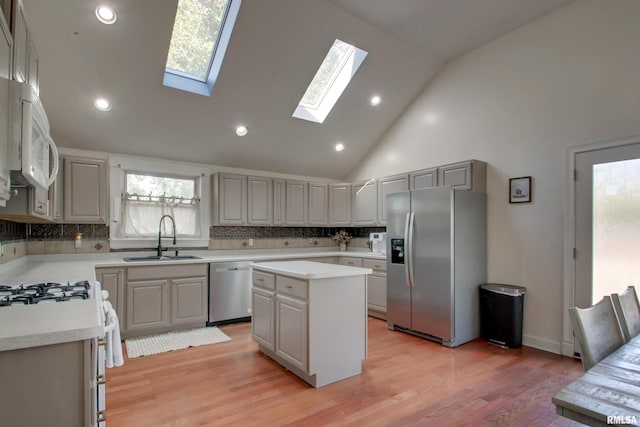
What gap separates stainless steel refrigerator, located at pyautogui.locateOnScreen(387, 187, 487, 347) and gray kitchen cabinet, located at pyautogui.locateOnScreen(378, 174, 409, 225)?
24.0 inches

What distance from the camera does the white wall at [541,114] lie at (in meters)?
3.04

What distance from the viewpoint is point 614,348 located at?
1515 mm

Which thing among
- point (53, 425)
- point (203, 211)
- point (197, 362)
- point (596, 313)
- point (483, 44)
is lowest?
point (197, 362)

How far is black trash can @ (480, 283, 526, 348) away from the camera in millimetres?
3488

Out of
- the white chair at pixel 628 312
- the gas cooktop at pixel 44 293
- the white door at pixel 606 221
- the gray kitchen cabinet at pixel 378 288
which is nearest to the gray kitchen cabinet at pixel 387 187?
the gray kitchen cabinet at pixel 378 288

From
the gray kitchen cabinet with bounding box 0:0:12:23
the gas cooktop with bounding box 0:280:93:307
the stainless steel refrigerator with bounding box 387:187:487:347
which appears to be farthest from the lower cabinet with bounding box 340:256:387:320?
the gray kitchen cabinet with bounding box 0:0:12:23

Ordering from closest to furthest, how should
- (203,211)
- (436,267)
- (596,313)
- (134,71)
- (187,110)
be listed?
(596,313), (134,71), (436,267), (187,110), (203,211)

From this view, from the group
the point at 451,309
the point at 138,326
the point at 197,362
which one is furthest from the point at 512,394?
the point at 138,326

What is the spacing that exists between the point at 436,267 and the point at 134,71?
3685mm

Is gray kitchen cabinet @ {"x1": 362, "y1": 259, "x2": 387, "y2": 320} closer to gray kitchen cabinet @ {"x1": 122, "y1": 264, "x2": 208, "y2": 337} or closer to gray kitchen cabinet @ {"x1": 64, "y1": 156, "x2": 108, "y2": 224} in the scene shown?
gray kitchen cabinet @ {"x1": 122, "y1": 264, "x2": 208, "y2": 337}

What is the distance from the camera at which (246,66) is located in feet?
12.1

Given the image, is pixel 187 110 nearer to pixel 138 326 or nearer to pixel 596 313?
pixel 138 326

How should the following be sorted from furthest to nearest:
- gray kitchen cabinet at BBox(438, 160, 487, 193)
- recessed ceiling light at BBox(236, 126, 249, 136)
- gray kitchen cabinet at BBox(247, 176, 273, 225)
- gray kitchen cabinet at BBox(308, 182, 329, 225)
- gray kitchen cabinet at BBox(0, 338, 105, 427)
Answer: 1. gray kitchen cabinet at BBox(308, 182, 329, 225)
2. gray kitchen cabinet at BBox(247, 176, 273, 225)
3. recessed ceiling light at BBox(236, 126, 249, 136)
4. gray kitchen cabinet at BBox(438, 160, 487, 193)
5. gray kitchen cabinet at BBox(0, 338, 105, 427)

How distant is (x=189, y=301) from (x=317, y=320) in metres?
2.08
